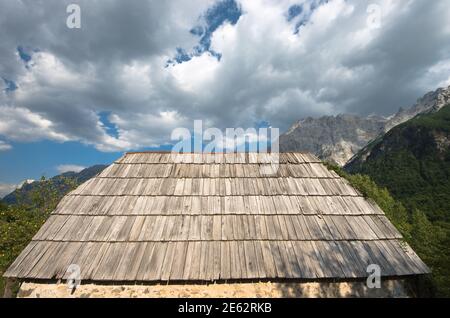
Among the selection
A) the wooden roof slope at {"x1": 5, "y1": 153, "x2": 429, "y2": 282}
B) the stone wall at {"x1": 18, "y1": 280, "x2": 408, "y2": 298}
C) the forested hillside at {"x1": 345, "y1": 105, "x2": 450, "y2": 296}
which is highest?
the forested hillside at {"x1": 345, "y1": 105, "x2": 450, "y2": 296}

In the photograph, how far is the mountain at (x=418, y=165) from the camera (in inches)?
2212

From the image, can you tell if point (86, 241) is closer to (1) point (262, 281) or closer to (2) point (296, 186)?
(1) point (262, 281)

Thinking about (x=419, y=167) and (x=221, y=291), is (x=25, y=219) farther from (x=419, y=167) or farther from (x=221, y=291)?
(x=419, y=167)

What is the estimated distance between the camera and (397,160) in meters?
80.2

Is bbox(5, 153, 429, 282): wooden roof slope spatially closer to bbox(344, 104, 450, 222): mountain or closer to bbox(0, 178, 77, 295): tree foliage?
bbox(0, 178, 77, 295): tree foliage

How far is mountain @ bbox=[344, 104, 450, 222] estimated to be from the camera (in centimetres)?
5619

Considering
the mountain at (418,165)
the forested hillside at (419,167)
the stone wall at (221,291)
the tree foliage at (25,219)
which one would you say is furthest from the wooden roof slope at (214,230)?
the mountain at (418,165)

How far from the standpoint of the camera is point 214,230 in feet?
24.0

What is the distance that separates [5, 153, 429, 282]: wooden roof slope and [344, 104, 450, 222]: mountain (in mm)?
51189

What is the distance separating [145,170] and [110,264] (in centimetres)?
384

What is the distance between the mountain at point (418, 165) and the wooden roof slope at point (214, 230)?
5119cm

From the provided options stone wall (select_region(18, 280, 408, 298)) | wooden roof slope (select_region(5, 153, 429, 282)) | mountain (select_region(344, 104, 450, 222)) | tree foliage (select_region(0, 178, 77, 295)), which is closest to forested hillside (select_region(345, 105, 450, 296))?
mountain (select_region(344, 104, 450, 222))
